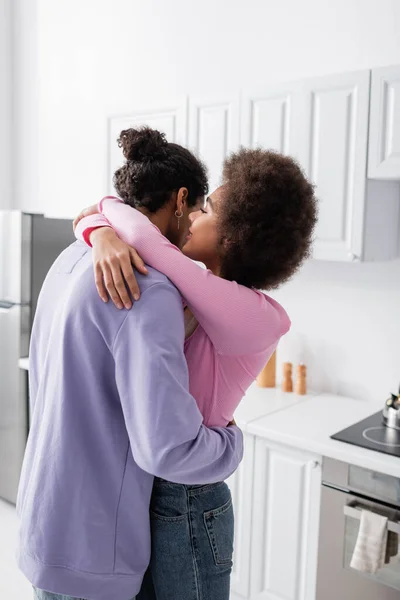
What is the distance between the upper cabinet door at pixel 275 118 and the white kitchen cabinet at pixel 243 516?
1101 mm

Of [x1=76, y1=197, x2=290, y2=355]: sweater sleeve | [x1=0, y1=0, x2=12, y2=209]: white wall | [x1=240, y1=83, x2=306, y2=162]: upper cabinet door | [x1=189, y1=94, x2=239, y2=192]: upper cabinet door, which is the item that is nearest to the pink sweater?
Answer: [x1=76, y1=197, x2=290, y2=355]: sweater sleeve

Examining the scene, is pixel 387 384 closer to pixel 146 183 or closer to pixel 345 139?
pixel 345 139

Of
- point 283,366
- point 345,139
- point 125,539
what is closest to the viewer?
point 125,539

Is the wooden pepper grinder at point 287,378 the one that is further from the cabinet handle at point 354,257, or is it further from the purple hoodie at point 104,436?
the purple hoodie at point 104,436

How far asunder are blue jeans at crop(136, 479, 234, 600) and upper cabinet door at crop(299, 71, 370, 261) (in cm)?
129

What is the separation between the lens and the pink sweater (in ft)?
3.49

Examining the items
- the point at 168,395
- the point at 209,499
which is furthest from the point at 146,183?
the point at 209,499

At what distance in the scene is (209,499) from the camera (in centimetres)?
121

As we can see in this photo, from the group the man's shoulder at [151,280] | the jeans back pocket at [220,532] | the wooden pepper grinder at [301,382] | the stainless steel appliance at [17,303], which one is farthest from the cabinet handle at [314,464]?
the stainless steel appliance at [17,303]

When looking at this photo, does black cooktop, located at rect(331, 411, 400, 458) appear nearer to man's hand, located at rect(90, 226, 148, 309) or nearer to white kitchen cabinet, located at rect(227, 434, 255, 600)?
white kitchen cabinet, located at rect(227, 434, 255, 600)

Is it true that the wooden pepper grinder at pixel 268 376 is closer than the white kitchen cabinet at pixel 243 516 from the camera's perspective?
No

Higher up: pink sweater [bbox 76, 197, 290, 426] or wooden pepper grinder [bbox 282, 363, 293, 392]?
pink sweater [bbox 76, 197, 290, 426]

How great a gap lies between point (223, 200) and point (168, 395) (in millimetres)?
379

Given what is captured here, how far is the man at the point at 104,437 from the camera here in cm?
98
